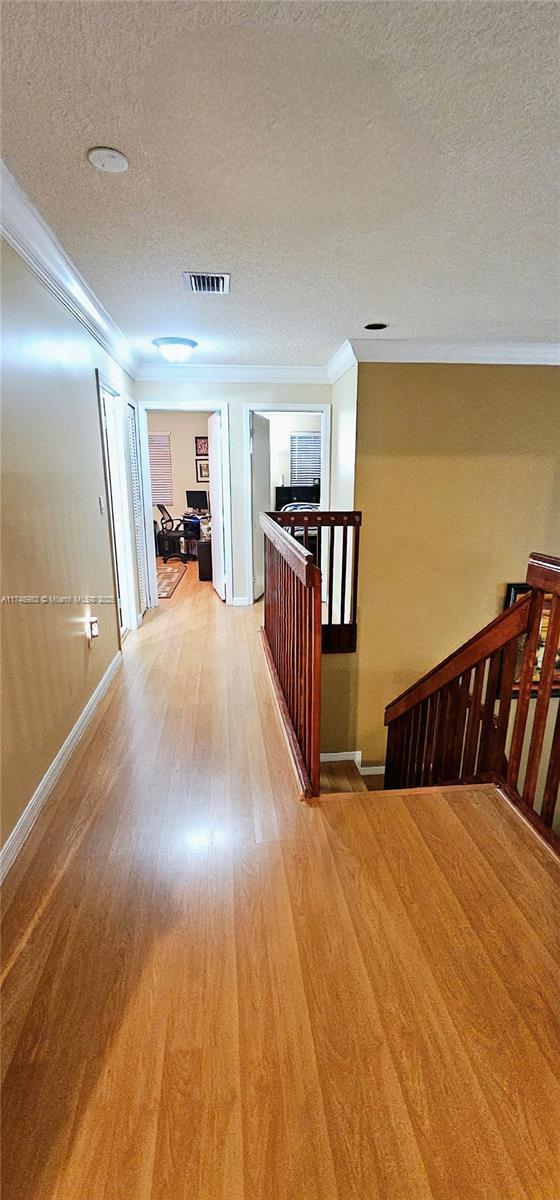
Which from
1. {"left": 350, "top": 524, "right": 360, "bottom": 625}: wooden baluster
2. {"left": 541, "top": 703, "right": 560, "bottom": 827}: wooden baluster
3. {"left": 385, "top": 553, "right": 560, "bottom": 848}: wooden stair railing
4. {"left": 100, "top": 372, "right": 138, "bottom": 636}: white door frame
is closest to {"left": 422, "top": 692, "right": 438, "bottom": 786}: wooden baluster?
{"left": 385, "top": 553, "right": 560, "bottom": 848}: wooden stair railing

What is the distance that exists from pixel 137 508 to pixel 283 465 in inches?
173

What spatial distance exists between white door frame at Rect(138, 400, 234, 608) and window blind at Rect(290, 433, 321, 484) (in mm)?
3728

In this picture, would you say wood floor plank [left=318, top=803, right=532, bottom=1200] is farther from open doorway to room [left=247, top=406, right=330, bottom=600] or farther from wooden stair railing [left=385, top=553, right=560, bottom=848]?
open doorway to room [left=247, top=406, right=330, bottom=600]

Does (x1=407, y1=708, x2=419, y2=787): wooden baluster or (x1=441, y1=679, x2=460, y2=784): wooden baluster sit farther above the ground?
(x1=441, y1=679, x2=460, y2=784): wooden baluster

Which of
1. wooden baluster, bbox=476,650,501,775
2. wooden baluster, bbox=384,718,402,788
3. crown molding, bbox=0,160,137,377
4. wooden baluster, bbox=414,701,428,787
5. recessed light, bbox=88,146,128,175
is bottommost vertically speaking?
wooden baluster, bbox=384,718,402,788

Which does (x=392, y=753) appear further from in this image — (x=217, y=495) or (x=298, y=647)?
(x=217, y=495)

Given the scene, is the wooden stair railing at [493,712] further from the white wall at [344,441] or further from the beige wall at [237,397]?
the beige wall at [237,397]

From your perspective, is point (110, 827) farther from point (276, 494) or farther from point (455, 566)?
point (276, 494)

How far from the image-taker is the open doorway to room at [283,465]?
5238mm

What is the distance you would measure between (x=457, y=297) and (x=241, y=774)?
114 inches

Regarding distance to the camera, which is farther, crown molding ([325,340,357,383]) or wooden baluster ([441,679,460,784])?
crown molding ([325,340,357,383])

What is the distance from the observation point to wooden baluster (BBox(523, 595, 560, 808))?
1.69m

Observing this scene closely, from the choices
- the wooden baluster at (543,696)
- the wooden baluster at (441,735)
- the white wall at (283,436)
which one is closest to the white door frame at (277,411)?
the wooden baluster at (441,735)

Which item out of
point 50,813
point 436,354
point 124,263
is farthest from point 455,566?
point 50,813
